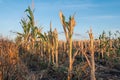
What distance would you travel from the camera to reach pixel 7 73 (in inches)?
257

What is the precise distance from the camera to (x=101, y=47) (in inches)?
418

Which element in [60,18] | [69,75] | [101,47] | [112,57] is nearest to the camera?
[69,75]

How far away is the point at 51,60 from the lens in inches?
350

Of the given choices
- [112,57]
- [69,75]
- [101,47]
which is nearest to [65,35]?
[69,75]

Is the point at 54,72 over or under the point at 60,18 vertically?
under

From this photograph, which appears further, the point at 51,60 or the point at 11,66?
the point at 51,60

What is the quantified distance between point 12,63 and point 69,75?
125cm

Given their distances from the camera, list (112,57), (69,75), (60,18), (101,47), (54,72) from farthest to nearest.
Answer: (101,47) < (112,57) < (54,72) < (60,18) < (69,75)

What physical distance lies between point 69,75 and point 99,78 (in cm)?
78

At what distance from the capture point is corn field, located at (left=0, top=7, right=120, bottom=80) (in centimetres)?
650

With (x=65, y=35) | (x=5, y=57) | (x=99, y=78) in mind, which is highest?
(x=65, y=35)

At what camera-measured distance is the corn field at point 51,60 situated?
650 centimetres

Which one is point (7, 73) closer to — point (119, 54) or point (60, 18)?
point (60, 18)

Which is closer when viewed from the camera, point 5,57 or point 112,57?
point 5,57
